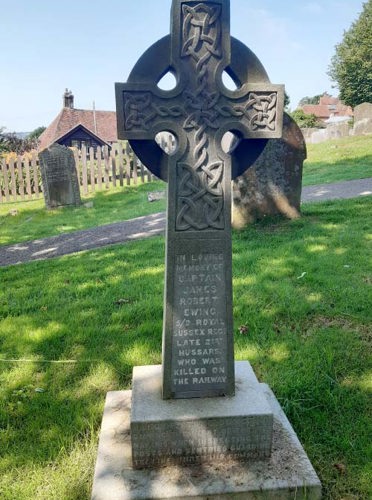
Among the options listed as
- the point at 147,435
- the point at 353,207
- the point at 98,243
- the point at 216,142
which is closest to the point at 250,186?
the point at 353,207

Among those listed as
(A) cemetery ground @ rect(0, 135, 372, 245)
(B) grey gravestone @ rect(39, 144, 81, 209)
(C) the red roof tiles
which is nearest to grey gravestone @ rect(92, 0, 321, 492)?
(A) cemetery ground @ rect(0, 135, 372, 245)

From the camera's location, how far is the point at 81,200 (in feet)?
46.4

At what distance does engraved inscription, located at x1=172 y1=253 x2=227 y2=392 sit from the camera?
2.73m

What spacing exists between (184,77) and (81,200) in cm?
1207

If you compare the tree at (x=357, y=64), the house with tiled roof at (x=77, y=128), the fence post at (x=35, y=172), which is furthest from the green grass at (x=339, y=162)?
the tree at (x=357, y=64)

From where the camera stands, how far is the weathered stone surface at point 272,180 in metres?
7.48

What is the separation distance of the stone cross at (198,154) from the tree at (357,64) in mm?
39979

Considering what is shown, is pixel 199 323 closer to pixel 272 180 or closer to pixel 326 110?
pixel 272 180

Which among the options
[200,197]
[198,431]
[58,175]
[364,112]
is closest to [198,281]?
[200,197]

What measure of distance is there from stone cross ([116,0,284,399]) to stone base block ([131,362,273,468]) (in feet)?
0.47

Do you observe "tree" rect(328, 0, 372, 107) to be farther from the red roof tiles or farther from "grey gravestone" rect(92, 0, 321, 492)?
"grey gravestone" rect(92, 0, 321, 492)

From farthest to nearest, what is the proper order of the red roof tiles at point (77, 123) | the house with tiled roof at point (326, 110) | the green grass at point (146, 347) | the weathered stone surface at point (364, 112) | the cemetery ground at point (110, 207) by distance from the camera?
the house with tiled roof at point (326, 110)
the red roof tiles at point (77, 123)
the weathered stone surface at point (364, 112)
the cemetery ground at point (110, 207)
the green grass at point (146, 347)

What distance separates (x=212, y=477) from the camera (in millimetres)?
2588

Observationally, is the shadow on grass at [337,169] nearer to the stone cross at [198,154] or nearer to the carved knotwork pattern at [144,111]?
the stone cross at [198,154]
